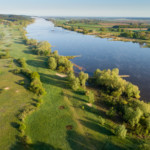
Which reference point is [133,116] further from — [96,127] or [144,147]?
[96,127]

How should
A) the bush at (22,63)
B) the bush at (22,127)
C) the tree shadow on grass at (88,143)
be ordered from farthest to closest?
the bush at (22,63)
the bush at (22,127)
the tree shadow on grass at (88,143)

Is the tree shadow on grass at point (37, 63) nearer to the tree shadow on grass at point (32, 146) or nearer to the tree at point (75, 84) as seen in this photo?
the tree at point (75, 84)

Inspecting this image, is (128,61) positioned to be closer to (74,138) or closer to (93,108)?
(93,108)

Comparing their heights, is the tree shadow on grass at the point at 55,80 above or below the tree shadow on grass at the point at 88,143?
above

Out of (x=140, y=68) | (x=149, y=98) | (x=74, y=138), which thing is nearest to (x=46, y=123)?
(x=74, y=138)

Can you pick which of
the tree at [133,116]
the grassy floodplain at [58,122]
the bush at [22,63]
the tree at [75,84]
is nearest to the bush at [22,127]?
the grassy floodplain at [58,122]

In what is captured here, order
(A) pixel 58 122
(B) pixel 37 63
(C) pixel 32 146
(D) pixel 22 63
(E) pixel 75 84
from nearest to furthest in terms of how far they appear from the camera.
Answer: (C) pixel 32 146
(A) pixel 58 122
(E) pixel 75 84
(D) pixel 22 63
(B) pixel 37 63

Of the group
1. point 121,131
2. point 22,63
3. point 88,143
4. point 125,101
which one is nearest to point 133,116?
point 121,131

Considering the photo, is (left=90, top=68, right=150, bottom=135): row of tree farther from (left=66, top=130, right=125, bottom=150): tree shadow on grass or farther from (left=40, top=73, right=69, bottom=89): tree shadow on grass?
(left=40, top=73, right=69, bottom=89): tree shadow on grass
